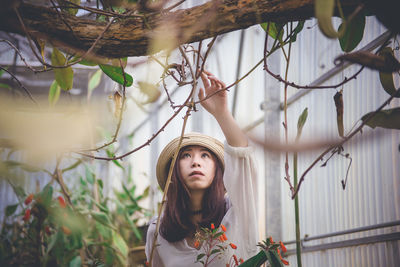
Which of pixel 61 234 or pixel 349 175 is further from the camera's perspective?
pixel 61 234

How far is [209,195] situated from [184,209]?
8 cm

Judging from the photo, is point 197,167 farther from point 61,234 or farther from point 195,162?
point 61,234

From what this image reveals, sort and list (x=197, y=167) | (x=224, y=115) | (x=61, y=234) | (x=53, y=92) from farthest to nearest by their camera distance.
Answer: (x=61, y=234), (x=53, y=92), (x=197, y=167), (x=224, y=115)

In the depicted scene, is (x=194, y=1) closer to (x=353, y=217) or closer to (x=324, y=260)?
(x=353, y=217)

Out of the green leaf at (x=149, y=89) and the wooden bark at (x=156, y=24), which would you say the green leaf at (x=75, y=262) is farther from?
the wooden bark at (x=156, y=24)

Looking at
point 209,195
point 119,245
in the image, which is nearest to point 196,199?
point 209,195

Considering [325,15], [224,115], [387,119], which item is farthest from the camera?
[224,115]

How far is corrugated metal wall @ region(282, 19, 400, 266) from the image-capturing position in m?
1.10

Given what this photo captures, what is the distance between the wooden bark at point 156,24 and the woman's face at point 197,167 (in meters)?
0.58

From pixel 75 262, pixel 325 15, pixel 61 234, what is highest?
pixel 325 15

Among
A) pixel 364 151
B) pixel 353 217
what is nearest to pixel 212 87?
pixel 364 151

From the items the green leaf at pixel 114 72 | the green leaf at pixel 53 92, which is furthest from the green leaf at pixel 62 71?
the green leaf at pixel 53 92

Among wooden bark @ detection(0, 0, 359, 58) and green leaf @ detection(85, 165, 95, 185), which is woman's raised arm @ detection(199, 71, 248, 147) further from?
green leaf @ detection(85, 165, 95, 185)

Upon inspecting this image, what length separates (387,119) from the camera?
60 centimetres
